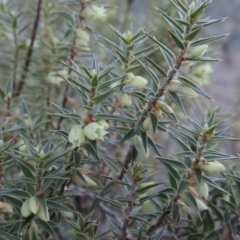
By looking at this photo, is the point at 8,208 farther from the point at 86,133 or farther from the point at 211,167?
the point at 211,167

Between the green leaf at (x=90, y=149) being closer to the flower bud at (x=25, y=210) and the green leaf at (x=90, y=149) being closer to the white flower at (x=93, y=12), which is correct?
the flower bud at (x=25, y=210)

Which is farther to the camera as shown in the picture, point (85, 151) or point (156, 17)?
point (156, 17)

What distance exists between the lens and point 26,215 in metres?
0.78

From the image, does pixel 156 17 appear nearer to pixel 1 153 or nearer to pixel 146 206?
pixel 146 206

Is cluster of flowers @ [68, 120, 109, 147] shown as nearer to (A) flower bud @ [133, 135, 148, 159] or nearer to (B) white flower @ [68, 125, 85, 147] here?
(B) white flower @ [68, 125, 85, 147]

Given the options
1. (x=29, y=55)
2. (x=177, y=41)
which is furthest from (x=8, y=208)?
(x=29, y=55)

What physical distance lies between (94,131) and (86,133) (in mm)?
16

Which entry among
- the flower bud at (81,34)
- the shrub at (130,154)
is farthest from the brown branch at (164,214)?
the flower bud at (81,34)

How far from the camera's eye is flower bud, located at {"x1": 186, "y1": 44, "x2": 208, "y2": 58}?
0.81 m

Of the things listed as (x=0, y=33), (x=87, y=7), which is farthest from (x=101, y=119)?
(x=0, y=33)

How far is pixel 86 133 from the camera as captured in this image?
0.79 m

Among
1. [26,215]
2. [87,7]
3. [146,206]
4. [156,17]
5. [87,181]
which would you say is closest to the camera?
[26,215]

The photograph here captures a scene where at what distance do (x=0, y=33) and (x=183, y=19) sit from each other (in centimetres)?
70

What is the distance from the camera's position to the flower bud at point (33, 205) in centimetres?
76
